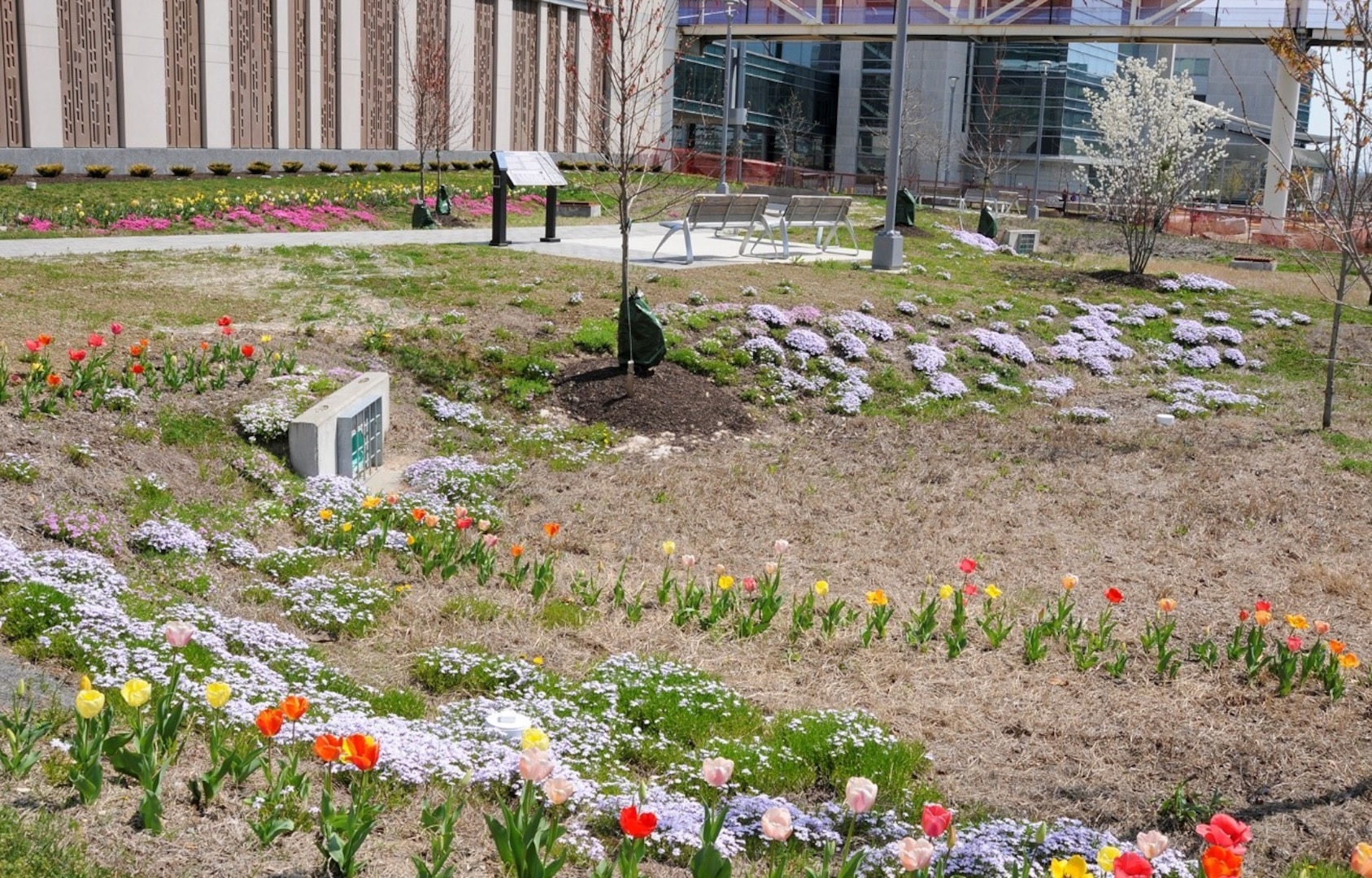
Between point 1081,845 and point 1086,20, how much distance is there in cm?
4258

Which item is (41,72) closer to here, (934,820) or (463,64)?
(463,64)

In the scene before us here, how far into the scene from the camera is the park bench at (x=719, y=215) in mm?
17672

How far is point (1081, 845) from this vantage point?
15.0 ft

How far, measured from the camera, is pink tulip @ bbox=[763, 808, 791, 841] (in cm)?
322

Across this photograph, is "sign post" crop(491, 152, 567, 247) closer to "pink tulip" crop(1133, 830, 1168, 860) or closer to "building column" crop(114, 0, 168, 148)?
"building column" crop(114, 0, 168, 148)

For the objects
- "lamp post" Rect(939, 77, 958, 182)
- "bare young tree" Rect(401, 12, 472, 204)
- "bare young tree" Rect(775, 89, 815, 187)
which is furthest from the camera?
"bare young tree" Rect(775, 89, 815, 187)

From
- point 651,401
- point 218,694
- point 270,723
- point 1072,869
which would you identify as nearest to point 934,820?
point 1072,869

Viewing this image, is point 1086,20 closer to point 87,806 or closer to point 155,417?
point 155,417

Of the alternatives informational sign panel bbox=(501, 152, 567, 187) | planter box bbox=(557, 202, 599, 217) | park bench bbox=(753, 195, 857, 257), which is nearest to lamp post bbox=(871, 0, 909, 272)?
park bench bbox=(753, 195, 857, 257)

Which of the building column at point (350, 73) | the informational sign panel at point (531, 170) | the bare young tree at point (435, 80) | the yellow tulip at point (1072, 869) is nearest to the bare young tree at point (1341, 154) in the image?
the yellow tulip at point (1072, 869)

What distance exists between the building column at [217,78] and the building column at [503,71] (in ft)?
34.4

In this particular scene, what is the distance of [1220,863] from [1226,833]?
207 mm

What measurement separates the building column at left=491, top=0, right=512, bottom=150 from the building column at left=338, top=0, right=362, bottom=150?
5.71m

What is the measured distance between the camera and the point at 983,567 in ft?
26.8
